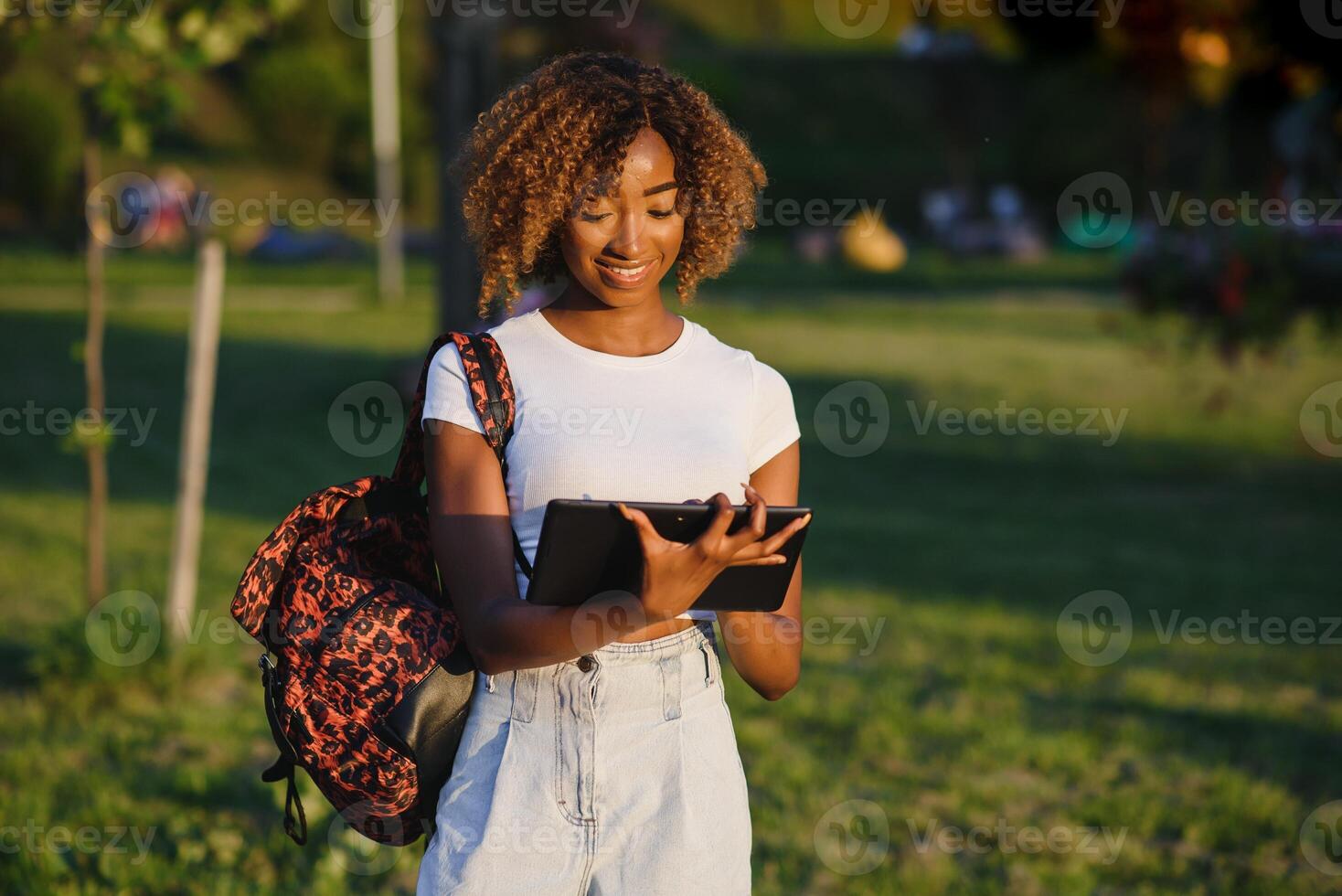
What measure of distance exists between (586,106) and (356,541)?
29.3 inches

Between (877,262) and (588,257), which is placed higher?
(877,262)

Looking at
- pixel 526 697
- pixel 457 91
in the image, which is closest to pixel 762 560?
pixel 526 697

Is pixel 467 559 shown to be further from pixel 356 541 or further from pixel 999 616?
pixel 999 616

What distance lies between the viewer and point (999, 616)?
23.1 ft

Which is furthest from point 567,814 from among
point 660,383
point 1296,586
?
point 1296,586

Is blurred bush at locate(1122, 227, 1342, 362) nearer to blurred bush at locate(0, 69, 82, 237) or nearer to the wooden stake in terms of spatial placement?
the wooden stake

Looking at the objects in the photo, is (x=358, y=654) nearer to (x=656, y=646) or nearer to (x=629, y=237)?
(x=656, y=646)

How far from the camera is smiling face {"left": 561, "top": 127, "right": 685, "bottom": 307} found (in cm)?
207

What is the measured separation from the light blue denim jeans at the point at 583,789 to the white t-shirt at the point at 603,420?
156 mm

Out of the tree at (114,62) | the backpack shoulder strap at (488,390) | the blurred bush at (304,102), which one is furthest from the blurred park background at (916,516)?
the blurred bush at (304,102)

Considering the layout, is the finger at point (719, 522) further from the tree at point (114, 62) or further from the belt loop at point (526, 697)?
the tree at point (114, 62)

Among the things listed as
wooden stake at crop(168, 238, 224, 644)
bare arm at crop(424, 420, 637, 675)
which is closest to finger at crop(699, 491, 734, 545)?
bare arm at crop(424, 420, 637, 675)

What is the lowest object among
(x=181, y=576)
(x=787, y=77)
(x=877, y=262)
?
(x=181, y=576)

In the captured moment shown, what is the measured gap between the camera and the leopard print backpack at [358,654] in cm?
206
